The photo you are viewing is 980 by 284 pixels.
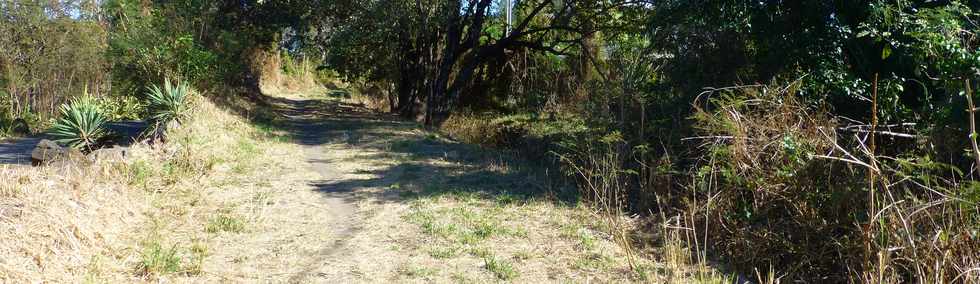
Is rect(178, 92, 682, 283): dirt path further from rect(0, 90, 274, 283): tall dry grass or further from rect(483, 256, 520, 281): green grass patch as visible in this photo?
rect(0, 90, 274, 283): tall dry grass

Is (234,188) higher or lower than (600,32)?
lower

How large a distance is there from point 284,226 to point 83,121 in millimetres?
4914

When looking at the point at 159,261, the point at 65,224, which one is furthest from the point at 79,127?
the point at 159,261

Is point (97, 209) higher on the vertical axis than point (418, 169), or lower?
higher

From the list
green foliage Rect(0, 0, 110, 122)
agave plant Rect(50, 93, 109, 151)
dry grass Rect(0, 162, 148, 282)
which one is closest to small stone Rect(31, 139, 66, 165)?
agave plant Rect(50, 93, 109, 151)

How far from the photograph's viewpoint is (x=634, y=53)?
12.0 metres

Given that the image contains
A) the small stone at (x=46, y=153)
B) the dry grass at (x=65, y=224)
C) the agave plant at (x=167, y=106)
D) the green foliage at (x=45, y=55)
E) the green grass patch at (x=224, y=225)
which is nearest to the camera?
the dry grass at (x=65, y=224)

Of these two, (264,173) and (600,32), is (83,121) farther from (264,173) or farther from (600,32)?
(600,32)

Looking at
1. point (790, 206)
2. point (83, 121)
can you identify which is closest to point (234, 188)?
point (83, 121)

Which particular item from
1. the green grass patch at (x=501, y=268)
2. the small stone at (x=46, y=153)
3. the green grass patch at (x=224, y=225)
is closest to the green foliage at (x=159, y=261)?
the green grass patch at (x=224, y=225)

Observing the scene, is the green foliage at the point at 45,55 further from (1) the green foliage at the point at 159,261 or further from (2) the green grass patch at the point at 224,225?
(1) the green foliage at the point at 159,261

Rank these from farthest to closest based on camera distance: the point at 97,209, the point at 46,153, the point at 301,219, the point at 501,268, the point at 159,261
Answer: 1. the point at 46,153
2. the point at 301,219
3. the point at 97,209
4. the point at 501,268
5. the point at 159,261

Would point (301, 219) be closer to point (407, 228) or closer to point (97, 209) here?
point (407, 228)

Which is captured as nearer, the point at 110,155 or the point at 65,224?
the point at 65,224
